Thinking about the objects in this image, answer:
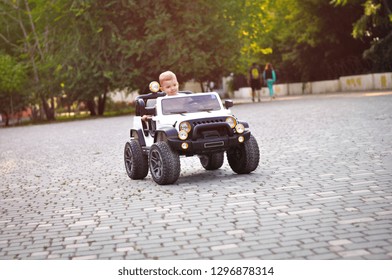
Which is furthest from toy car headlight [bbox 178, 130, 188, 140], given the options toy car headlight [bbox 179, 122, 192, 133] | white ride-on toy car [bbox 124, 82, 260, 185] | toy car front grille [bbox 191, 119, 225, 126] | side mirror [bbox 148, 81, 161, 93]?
side mirror [bbox 148, 81, 161, 93]

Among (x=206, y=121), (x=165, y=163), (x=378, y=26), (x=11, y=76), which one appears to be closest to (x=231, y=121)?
(x=206, y=121)

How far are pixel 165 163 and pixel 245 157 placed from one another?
1.23 m

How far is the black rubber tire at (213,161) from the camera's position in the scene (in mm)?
11188

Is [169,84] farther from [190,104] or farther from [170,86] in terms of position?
[190,104]

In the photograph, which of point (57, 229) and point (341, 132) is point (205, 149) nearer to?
point (57, 229)

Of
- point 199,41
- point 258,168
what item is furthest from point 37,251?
point 199,41

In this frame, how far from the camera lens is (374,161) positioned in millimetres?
10531

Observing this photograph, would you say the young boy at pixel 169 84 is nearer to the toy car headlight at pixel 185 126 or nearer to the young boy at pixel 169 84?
the young boy at pixel 169 84

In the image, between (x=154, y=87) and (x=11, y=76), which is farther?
(x=11, y=76)

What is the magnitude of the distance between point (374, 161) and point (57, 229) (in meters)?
5.25

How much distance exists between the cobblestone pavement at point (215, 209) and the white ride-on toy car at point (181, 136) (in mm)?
257

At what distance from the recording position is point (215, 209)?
7.65 metres

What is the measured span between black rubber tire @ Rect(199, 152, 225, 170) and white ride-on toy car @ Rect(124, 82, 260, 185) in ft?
0.12

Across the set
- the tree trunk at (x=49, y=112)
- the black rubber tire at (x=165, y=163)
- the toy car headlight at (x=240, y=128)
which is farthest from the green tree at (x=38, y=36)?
the toy car headlight at (x=240, y=128)
